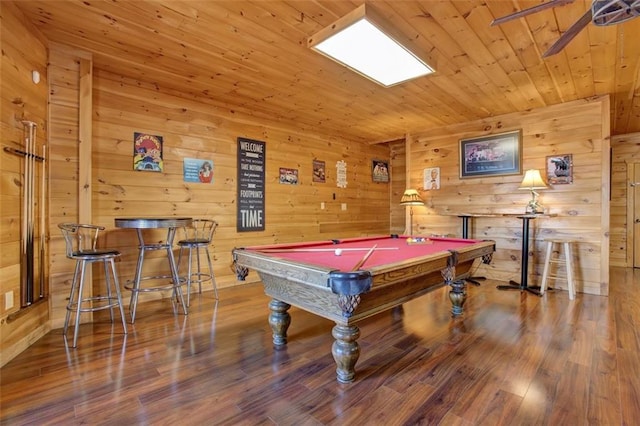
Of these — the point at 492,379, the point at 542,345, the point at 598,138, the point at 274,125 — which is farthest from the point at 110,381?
the point at 598,138

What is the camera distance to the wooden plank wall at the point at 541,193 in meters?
3.74

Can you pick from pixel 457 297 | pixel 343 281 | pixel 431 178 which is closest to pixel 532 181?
pixel 431 178

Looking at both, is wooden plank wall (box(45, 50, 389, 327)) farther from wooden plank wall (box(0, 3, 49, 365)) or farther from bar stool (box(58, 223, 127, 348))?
wooden plank wall (box(0, 3, 49, 365))

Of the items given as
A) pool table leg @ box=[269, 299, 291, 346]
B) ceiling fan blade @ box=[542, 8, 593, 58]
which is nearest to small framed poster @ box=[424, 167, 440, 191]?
ceiling fan blade @ box=[542, 8, 593, 58]

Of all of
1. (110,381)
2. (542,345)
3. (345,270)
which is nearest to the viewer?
(345,270)

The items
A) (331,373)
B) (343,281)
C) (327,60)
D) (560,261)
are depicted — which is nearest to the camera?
(343,281)

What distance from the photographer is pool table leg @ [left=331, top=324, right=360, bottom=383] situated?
5.77 feet

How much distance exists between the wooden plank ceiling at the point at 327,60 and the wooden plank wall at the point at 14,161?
0.20 metres

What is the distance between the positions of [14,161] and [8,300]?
3.14 feet

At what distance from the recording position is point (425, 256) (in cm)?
204

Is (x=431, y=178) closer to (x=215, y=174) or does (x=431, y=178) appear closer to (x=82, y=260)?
(x=215, y=174)

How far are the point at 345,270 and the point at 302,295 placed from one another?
0.50 m

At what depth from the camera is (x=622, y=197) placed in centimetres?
568

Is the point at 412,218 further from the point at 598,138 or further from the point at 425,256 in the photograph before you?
the point at 425,256
